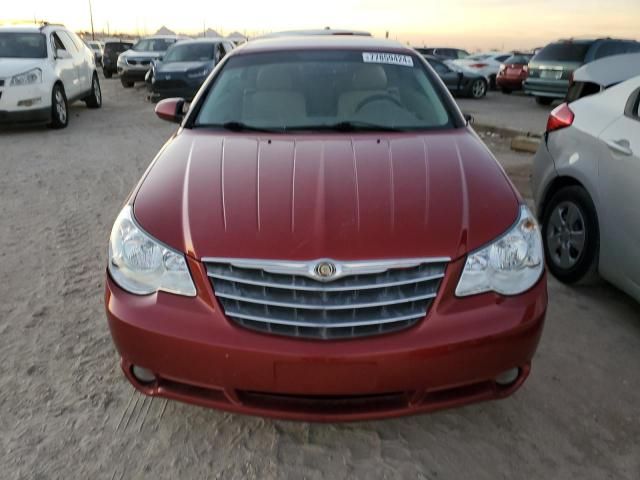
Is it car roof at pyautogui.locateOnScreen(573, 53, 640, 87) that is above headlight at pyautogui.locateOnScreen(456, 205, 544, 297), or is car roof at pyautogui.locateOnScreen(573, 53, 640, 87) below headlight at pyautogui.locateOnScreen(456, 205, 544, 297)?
above

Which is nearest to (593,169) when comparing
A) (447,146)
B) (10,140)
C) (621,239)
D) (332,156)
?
(621,239)

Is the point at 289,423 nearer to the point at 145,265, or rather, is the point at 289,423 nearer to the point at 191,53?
the point at 145,265

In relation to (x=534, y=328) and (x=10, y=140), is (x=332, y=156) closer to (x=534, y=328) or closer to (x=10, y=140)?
(x=534, y=328)

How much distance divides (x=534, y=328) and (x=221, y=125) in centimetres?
195

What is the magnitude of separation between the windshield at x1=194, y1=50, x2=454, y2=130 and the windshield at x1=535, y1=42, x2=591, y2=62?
40.7 ft

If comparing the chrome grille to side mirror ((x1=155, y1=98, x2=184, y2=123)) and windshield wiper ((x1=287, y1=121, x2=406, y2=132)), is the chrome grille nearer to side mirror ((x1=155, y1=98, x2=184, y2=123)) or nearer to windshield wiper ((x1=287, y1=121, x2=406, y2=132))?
windshield wiper ((x1=287, y1=121, x2=406, y2=132))

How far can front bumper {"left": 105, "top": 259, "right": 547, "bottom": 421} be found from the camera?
2.04m

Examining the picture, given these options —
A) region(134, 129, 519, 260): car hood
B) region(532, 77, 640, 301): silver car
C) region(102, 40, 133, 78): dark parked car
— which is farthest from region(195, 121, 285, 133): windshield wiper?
region(102, 40, 133, 78): dark parked car

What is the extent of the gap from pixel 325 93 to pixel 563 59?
42.5 ft

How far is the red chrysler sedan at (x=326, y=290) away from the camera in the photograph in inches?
81.0

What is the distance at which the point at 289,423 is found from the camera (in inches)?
99.2

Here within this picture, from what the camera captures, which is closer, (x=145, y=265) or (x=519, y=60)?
(x=145, y=265)

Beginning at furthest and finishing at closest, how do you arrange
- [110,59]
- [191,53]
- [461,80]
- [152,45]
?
[110,59], [152,45], [461,80], [191,53]

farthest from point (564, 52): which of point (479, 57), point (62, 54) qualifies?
point (62, 54)
